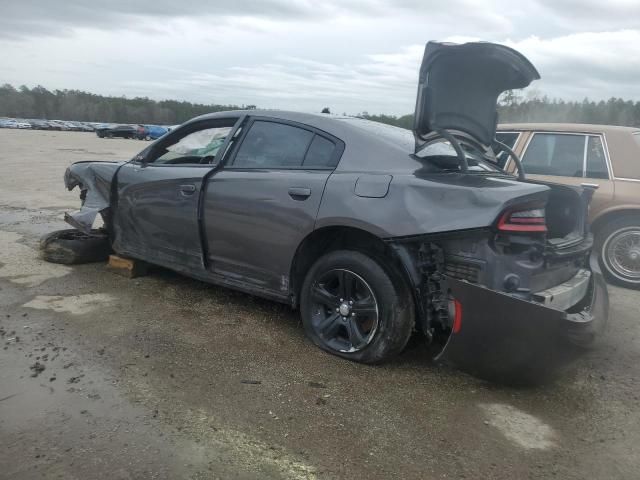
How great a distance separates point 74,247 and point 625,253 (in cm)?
572

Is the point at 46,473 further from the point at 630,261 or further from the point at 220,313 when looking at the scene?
the point at 630,261

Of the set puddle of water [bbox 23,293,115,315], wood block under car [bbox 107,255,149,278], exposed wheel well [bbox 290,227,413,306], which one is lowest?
puddle of water [bbox 23,293,115,315]

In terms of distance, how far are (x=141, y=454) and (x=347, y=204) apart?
1.82 metres

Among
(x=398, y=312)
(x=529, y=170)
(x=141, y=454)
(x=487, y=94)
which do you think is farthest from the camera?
(x=529, y=170)

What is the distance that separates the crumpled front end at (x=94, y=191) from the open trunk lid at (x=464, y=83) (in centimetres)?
300

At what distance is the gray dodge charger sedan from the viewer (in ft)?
9.78

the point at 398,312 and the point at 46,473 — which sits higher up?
the point at 398,312

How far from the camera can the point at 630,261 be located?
222 inches

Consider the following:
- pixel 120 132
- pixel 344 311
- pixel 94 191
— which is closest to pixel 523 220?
pixel 344 311

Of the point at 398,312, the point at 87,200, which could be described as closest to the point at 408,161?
the point at 398,312

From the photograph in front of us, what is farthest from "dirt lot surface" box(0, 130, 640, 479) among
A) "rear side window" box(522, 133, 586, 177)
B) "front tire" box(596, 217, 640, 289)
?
"rear side window" box(522, 133, 586, 177)

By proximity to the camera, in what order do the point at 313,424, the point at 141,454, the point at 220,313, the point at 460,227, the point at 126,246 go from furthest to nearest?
the point at 126,246 → the point at 220,313 → the point at 460,227 → the point at 313,424 → the point at 141,454

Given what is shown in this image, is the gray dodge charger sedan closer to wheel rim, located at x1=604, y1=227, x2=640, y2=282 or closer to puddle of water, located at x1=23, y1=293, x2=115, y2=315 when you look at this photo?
puddle of water, located at x1=23, y1=293, x2=115, y2=315

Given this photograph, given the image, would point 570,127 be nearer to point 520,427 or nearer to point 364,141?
point 364,141
